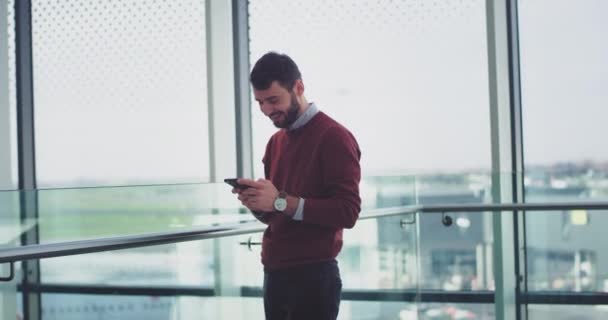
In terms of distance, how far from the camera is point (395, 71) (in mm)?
4531

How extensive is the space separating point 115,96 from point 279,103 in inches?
120

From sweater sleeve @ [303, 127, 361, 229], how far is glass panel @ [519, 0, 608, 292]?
2.56 metres

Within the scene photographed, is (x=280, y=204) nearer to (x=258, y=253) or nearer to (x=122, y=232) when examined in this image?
(x=122, y=232)

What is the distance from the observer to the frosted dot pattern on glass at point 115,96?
4.69 meters

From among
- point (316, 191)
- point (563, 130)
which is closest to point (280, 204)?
point (316, 191)

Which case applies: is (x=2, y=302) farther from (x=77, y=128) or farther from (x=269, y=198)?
(x=77, y=128)

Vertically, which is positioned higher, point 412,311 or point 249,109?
point 249,109

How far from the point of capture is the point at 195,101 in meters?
4.70

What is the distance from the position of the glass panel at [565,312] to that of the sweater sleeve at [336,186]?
265cm

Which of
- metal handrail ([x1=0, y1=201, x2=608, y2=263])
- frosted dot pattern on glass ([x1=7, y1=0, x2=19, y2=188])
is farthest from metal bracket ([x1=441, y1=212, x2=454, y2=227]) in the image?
frosted dot pattern on glass ([x1=7, y1=0, x2=19, y2=188])

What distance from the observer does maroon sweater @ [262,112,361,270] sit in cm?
186

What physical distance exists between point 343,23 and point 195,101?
110 cm

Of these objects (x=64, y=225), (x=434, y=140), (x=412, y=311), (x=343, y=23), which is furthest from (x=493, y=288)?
(x=64, y=225)

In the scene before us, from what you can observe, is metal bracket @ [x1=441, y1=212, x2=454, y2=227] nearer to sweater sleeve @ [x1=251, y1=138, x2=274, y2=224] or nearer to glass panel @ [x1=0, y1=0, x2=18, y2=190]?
sweater sleeve @ [x1=251, y1=138, x2=274, y2=224]
